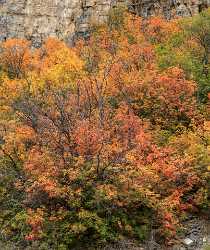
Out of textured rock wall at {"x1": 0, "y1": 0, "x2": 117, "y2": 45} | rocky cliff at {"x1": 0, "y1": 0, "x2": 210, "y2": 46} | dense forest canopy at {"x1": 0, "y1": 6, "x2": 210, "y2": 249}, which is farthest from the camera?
textured rock wall at {"x1": 0, "y1": 0, "x2": 117, "y2": 45}

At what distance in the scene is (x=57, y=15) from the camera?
63219mm

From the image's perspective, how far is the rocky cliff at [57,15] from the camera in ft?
204

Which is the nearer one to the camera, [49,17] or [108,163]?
[108,163]

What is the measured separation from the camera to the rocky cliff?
204 ft

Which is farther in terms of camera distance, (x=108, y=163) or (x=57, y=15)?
(x=57, y=15)

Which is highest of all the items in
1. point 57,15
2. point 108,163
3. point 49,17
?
point 57,15

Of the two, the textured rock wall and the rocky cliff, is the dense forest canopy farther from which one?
the textured rock wall

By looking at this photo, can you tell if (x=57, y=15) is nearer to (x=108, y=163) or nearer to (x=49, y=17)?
(x=49, y=17)

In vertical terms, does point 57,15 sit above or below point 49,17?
above

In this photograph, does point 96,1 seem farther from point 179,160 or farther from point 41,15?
point 179,160

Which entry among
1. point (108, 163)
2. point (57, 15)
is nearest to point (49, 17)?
point (57, 15)

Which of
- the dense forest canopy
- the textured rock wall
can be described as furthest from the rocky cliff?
the dense forest canopy

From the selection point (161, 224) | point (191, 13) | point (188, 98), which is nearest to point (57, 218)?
point (161, 224)

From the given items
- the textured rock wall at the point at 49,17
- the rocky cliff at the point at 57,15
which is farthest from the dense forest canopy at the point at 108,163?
the textured rock wall at the point at 49,17
